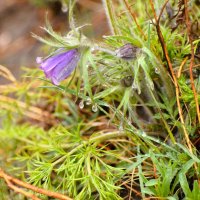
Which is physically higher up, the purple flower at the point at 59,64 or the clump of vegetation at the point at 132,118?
the purple flower at the point at 59,64

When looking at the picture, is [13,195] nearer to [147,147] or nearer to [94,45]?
[147,147]

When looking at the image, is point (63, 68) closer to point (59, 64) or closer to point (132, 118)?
point (59, 64)

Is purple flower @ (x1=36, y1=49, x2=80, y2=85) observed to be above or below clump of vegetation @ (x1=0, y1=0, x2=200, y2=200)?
above

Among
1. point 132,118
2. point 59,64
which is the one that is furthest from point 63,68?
point 132,118

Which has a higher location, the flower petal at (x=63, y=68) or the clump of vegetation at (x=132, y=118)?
the flower petal at (x=63, y=68)
